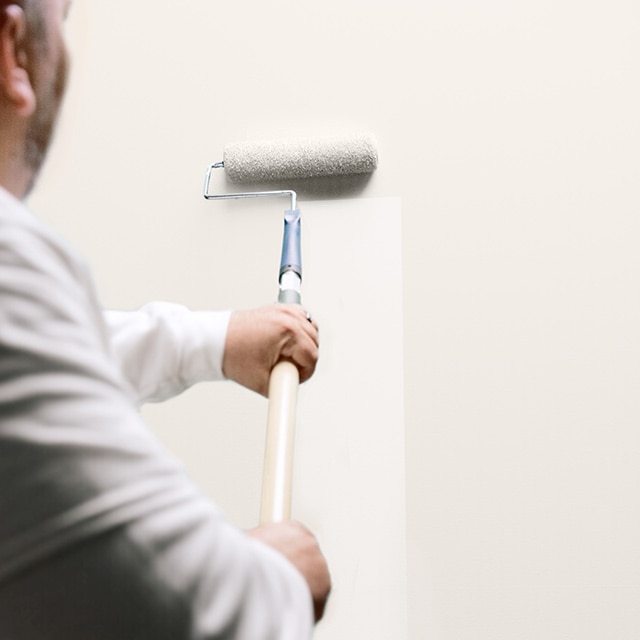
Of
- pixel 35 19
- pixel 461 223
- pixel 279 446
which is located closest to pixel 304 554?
pixel 279 446

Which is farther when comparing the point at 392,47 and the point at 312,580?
the point at 392,47

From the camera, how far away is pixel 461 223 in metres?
0.82

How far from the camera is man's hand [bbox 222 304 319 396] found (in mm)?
578

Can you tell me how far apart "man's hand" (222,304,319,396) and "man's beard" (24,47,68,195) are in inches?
8.0

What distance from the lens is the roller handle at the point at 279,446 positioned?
1.51ft

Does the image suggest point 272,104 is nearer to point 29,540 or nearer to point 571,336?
point 571,336

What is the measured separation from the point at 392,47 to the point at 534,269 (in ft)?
1.17

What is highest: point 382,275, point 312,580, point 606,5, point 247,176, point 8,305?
point 606,5

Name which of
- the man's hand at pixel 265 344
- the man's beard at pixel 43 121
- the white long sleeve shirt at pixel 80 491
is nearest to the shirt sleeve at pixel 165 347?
the man's hand at pixel 265 344

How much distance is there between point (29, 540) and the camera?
27cm

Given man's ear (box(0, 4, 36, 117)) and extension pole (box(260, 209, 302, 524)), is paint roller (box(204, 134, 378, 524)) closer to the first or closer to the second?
extension pole (box(260, 209, 302, 524))

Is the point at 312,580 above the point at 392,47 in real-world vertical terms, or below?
below

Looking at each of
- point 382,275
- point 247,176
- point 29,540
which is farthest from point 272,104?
point 29,540

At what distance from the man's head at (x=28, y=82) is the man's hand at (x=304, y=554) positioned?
26cm
